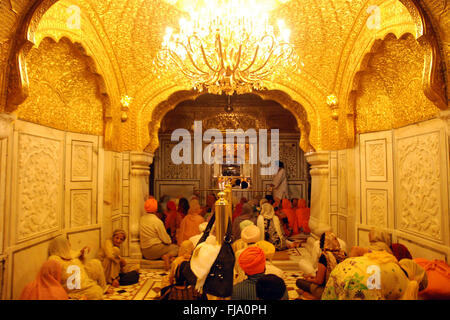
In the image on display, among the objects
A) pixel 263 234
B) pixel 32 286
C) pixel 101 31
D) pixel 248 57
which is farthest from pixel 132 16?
pixel 263 234

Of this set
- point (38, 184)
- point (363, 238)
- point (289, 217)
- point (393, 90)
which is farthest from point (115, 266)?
point (393, 90)

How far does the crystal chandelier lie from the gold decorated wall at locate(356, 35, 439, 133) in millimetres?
1682

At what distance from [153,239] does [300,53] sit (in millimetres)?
4284

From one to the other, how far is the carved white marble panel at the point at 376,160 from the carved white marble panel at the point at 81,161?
470 centimetres

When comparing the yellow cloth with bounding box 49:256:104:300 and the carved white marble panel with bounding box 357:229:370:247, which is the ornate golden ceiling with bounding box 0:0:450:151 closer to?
the carved white marble panel with bounding box 357:229:370:247

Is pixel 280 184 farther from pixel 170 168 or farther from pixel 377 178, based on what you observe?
pixel 377 178

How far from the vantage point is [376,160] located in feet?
14.6

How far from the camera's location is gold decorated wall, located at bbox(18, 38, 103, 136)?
3.51m

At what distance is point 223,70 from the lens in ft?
9.95

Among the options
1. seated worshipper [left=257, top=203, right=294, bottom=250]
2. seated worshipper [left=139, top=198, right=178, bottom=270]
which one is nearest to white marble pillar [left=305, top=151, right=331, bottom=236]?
seated worshipper [left=257, top=203, right=294, bottom=250]

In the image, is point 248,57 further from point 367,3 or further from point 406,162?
point 406,162

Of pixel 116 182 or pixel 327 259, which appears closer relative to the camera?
pixel 327 259

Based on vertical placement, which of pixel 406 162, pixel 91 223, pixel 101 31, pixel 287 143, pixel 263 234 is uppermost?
pixel 101 31

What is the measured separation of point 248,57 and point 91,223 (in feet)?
11.9
